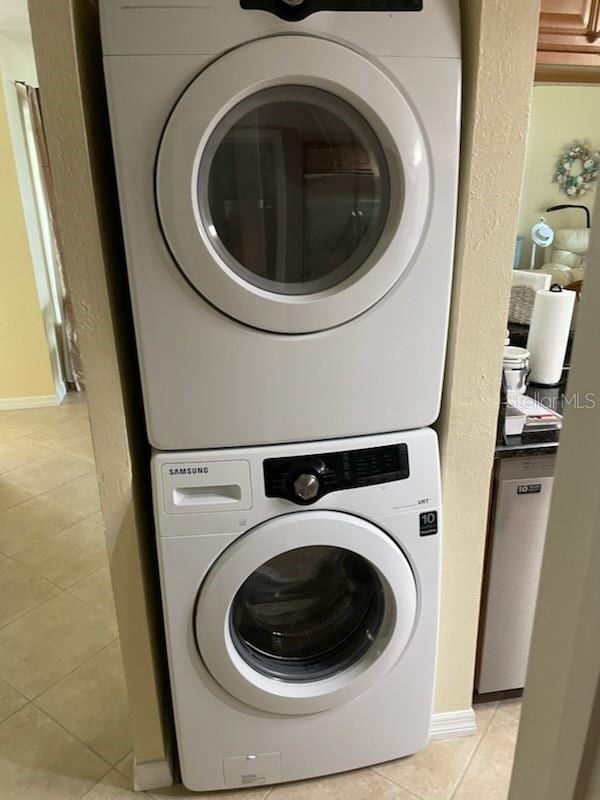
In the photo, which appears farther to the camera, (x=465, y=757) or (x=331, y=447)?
(x=465, y=757)

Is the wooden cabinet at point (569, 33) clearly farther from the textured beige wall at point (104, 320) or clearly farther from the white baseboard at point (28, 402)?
the white baseboard at point (28, 402)

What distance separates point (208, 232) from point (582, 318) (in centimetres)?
71

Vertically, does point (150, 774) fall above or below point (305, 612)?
below

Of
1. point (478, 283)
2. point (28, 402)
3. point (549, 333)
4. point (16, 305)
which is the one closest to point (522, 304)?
point (549, 333)

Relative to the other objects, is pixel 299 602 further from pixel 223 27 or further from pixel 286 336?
pixel 223 27

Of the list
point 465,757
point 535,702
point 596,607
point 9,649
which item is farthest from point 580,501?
point 9,649

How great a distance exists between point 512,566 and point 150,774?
1.05 metres

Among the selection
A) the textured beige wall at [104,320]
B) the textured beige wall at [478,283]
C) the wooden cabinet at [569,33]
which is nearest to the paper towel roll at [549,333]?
the textured beige wall at [478,283]

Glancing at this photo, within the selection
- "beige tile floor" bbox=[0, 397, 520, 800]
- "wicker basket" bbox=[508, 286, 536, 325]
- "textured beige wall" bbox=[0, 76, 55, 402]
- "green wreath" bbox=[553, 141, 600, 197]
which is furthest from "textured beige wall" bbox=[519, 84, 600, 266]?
"textured beige wall" bbox=[0, 76, 55, 402]

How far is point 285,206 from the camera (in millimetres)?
1129

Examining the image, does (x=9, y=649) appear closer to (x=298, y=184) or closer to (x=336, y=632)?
(x=336, y=632)

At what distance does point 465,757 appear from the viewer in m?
1.55

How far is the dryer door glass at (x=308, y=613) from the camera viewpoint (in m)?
1.38

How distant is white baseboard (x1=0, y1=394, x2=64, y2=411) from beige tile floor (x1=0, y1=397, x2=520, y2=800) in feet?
4.24
